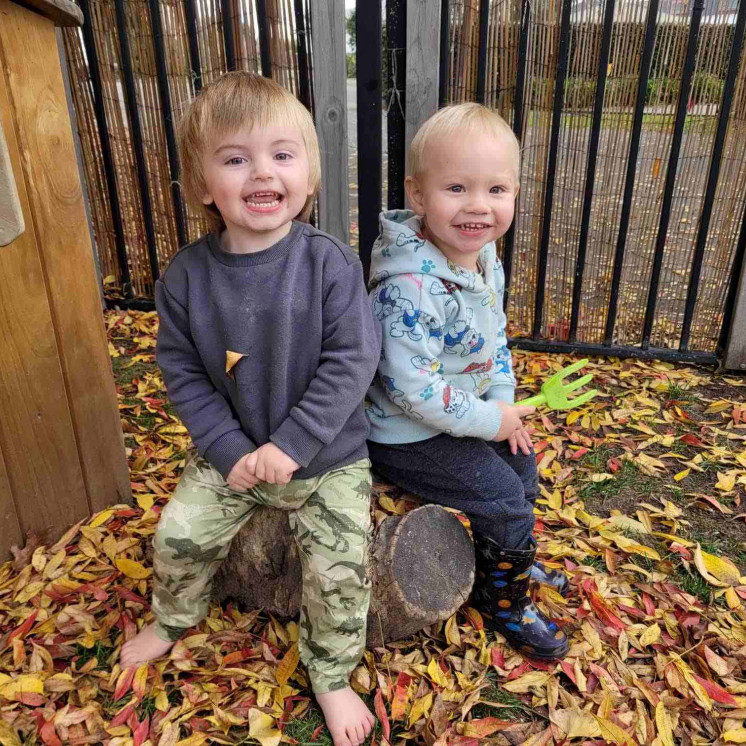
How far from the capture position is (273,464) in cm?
176

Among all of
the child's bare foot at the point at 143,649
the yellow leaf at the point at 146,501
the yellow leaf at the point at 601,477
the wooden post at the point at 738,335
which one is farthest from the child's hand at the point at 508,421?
the wooden post at the point at 738,335

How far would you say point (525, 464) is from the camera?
2312 millimetres

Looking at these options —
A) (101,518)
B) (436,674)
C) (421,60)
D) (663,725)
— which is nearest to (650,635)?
(663,725)

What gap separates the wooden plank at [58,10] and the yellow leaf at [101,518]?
5.26 ft

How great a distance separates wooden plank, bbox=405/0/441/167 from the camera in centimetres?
314

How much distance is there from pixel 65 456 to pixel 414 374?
4.12ft

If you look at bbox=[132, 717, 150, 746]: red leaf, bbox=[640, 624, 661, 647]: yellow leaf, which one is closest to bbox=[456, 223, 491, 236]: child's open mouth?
bbox=[640, 624, 661, 647]: yellow leaf

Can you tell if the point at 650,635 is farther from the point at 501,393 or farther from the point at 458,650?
the point at 501,393

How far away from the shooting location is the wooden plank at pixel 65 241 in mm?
2016

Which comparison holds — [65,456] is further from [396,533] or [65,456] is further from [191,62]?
[191,62]

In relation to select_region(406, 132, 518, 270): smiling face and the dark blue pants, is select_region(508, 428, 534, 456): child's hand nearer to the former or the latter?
the dark blue pants

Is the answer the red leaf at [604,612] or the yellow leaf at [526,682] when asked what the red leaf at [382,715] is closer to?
the yellow leaf at [526,682]

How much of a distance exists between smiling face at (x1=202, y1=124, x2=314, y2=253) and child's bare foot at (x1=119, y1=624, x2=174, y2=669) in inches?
48.1

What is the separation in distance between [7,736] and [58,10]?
197cm
